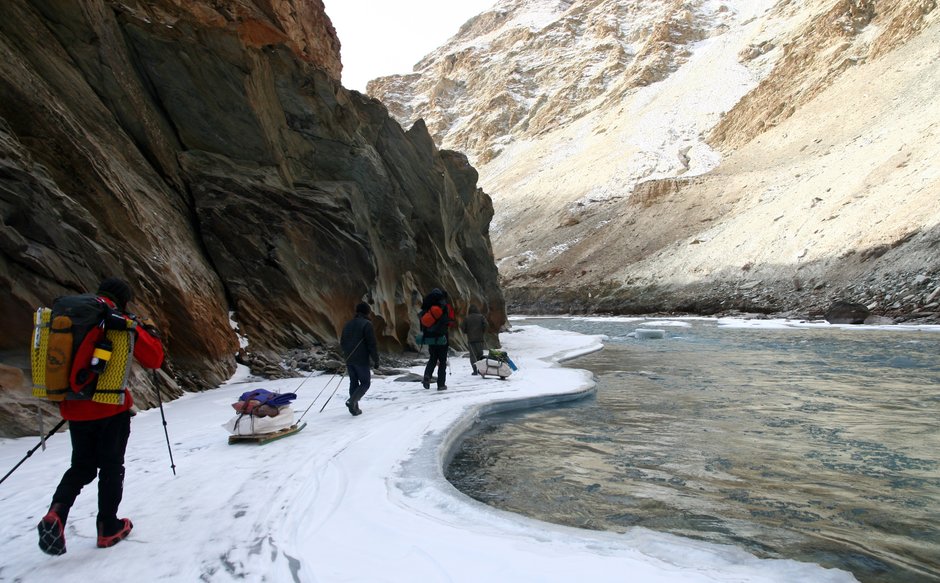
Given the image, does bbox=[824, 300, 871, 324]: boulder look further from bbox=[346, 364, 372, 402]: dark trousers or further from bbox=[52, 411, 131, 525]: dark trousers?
bbox=[52, 411, 131, 525]: dark trousers

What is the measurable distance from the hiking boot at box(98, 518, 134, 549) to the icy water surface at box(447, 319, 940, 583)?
310 cm

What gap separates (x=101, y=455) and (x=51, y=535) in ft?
1.73

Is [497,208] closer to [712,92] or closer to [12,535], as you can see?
[712,92]

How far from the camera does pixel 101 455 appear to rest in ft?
12.3

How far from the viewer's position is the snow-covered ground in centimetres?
338

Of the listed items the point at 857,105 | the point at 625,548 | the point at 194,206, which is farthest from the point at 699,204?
the point at 625,548

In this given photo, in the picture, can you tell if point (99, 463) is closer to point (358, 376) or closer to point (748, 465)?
point (358, 376)

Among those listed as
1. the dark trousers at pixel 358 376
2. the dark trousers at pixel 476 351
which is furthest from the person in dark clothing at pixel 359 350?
the dark trousers at pixel 476 351

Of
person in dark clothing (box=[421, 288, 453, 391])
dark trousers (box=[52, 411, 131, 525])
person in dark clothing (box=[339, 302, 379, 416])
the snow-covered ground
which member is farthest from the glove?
person in dark clothing (box=[421, 288, 453, 391])

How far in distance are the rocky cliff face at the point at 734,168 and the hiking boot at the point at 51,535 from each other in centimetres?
3251

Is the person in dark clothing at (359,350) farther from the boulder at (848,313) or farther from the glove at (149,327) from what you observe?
the boulder at (848,313)

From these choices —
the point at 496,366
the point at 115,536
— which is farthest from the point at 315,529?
the point at 496,366

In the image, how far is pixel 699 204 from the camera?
58.9 metres

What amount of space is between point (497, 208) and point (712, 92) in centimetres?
3752
